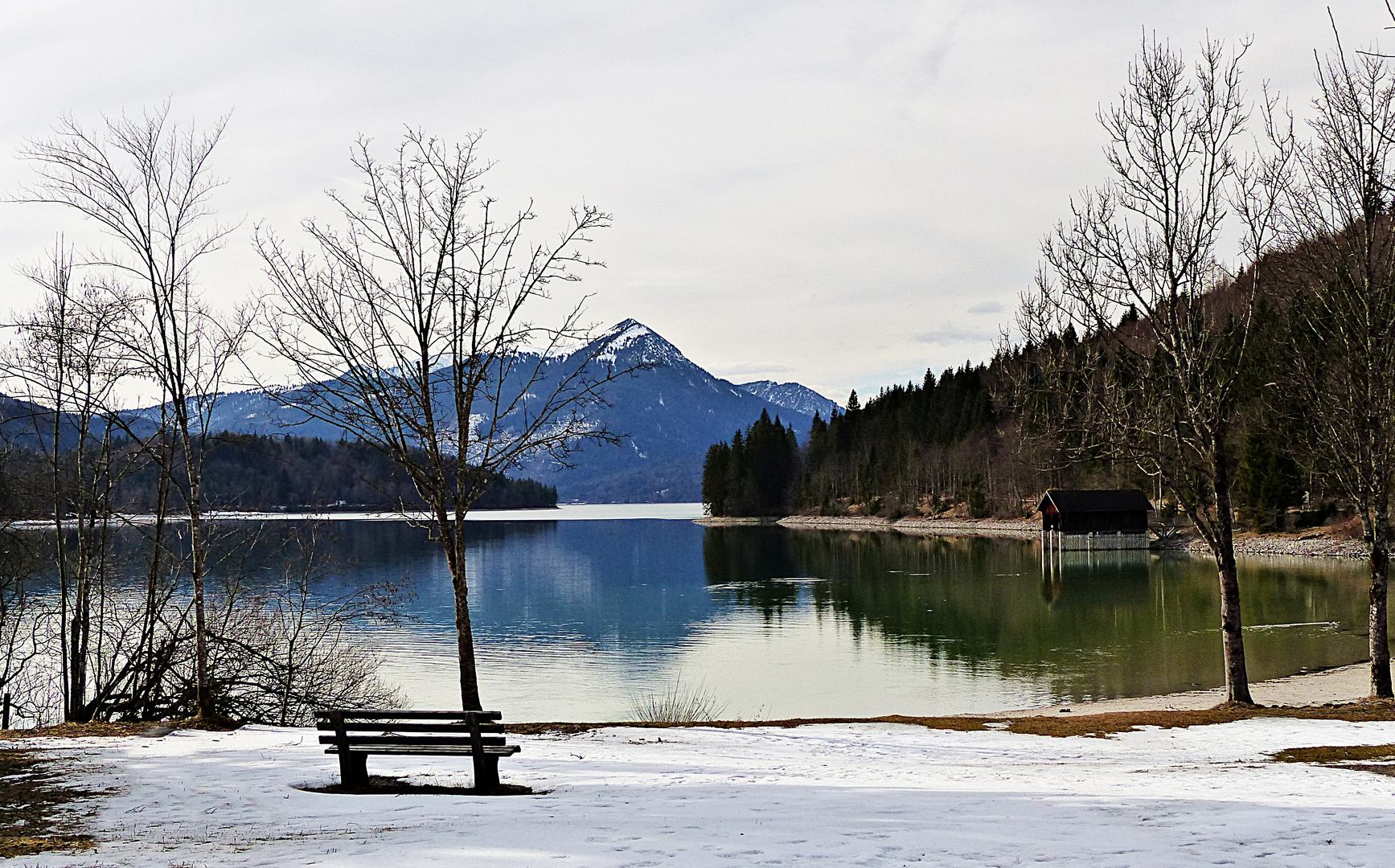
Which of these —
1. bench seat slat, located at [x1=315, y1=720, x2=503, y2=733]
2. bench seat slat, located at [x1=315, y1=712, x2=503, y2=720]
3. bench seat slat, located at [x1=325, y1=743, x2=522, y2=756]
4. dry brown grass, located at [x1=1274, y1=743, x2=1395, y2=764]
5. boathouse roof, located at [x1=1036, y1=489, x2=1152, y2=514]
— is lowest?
dry brown grass, located at [x1=1274, y1=743, x2=1395, y2=764]

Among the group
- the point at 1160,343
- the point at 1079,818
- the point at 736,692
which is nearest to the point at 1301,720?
the point at 1160,343

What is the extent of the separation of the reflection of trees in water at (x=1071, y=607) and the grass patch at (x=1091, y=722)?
7.15 m

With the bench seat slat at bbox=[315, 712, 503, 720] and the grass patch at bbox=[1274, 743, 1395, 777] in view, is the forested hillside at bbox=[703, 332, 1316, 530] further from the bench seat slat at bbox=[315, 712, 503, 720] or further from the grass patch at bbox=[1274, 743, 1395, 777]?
the bench seat slat at bbox=[315, 712, 503, 720]

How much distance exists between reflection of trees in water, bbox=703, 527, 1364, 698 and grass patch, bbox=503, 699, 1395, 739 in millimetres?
7150

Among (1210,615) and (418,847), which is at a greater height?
(418,847)

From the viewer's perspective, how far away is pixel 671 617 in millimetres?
41062

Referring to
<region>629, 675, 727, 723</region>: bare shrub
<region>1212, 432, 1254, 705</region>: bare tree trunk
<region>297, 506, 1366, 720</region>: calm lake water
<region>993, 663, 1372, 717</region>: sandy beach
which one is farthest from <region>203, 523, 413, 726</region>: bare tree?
<region>1212, 432, 1254, 705</region>: bare tree trunk

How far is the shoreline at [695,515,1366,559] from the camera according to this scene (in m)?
60.4

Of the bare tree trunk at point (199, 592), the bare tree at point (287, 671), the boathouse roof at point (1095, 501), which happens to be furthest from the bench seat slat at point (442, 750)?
the boathouse roof at point (1095, 501)

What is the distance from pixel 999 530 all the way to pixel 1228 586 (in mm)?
80863

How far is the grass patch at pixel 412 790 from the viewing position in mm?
10211

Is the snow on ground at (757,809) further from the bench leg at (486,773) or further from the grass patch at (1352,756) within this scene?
the bench leg at (486,773)

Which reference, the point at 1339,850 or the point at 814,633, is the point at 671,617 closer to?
the point at 814,633

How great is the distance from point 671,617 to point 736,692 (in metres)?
15.7
